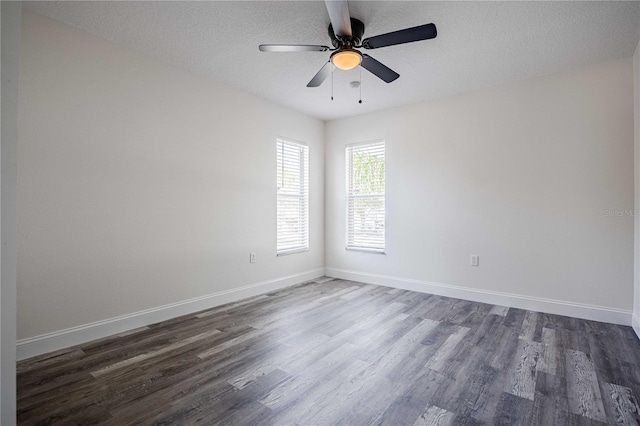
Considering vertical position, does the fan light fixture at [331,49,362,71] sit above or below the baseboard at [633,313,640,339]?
above

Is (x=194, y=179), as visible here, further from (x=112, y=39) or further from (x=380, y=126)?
(x=380, y=126)

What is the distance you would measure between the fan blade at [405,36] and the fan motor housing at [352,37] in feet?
0.38

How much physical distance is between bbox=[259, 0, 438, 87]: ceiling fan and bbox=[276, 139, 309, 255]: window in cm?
205

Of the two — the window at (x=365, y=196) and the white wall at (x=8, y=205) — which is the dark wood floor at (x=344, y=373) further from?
the window at (x=365, y=196)

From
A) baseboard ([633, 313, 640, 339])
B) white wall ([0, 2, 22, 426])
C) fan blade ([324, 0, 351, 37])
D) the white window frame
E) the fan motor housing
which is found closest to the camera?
white wall ([0, 2, 22, 426])

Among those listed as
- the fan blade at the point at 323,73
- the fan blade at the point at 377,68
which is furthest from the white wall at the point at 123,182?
the fan blade at the point at 377,68

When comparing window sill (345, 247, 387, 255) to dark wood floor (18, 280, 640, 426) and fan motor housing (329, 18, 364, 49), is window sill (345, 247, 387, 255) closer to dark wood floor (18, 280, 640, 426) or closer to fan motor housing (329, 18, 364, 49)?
dark wood floor (18, 280, 640, 426)

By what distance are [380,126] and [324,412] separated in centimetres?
396

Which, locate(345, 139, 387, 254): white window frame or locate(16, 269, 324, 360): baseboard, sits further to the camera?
locate(345, 139, 387, 254): white window frame

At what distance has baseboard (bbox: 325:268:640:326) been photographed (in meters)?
3.16

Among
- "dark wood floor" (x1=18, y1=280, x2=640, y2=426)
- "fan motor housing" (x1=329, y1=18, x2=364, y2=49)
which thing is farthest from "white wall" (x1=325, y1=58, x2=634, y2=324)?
"fan motor housing" (x1=329, y1=18, x2=364, y2=49)

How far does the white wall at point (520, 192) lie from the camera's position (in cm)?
315

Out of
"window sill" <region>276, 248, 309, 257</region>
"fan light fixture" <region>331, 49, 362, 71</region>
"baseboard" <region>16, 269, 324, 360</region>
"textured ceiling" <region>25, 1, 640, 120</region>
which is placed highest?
"textured ceiling" <region>25, 1, 640, 120</region>

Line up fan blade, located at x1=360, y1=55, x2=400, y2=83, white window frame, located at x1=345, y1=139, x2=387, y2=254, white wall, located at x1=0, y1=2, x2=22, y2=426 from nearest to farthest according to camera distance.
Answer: white wall, located at x1=0, y1=2, x2=22, y2=426
fan blade, located at x1=360, y1=55, x2=400, y2=83
white window frame, located at x1=345, y1=139, x2=387, y2=254
